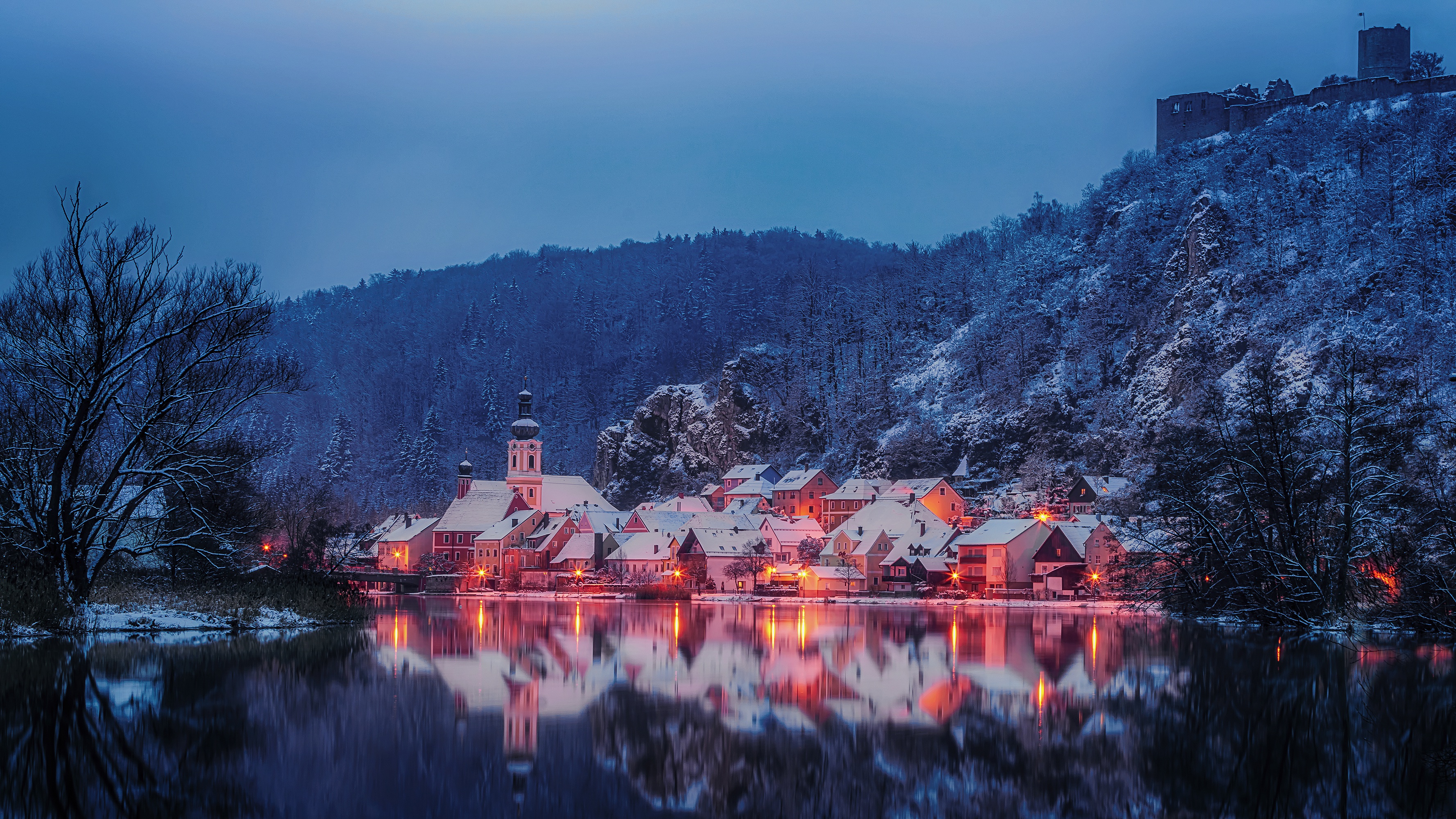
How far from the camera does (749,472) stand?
137 meters

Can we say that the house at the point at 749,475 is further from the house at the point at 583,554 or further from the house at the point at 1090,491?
the house at the point at 1090,491

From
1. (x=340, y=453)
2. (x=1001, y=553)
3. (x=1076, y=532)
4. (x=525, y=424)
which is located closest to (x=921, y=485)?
(x=1076, y=532)

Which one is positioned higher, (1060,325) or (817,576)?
(1060,325)

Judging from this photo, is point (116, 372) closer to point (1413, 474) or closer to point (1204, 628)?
point (1204, 628)

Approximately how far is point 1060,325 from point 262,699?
129 metres

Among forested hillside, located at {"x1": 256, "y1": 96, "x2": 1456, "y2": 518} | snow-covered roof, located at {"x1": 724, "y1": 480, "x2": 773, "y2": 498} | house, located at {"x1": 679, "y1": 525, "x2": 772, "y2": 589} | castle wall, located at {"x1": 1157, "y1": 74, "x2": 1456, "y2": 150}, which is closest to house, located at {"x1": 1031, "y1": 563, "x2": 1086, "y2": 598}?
forested hillside, located at {"x1": 256, "y1": 96, "x2": 1456, "y2": 518}

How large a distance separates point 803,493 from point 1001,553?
46.1 m

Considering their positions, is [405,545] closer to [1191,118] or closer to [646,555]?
[646,555]

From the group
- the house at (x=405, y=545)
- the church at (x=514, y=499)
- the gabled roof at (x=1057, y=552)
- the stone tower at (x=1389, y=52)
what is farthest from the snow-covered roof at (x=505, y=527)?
the stone tower at (x=1389, y=52)

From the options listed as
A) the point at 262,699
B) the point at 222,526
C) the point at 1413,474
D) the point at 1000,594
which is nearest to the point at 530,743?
the point at 262,699

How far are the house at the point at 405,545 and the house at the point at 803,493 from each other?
35.4 metres

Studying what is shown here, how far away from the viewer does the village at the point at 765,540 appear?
276 ft

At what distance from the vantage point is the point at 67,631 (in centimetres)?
2816

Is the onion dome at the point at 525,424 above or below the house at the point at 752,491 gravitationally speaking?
above
